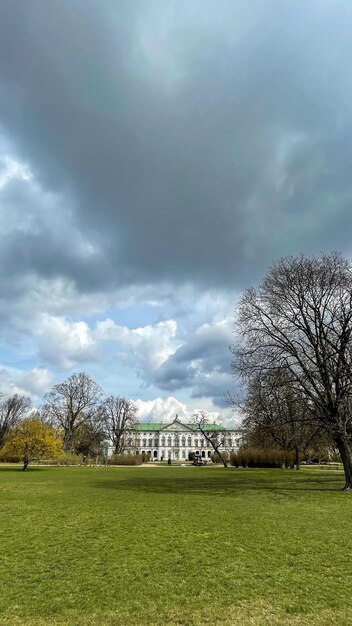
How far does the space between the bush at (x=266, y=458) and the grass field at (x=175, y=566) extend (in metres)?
39.4

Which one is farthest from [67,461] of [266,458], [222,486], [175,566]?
[175,566]

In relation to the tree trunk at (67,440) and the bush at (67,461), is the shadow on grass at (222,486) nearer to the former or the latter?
the bush at (67,461)

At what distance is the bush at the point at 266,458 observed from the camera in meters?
50.6

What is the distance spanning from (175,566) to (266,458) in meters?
48.1

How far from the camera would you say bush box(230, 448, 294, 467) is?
50.6 meters

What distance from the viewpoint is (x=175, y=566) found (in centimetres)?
716

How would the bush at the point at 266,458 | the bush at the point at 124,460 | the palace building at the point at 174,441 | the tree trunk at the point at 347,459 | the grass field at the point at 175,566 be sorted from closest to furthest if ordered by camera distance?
the grass field at the point at 175,566
the tree trunk at the point at 347,459
the bush at the point at 266,458
the bush at the point at 124,460
the palace building at the point at 174,441

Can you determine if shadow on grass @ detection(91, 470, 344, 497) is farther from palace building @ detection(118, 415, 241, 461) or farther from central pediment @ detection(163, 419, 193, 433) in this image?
central pediment @ detection(163, 419, 193, 433)

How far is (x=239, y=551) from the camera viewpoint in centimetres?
815

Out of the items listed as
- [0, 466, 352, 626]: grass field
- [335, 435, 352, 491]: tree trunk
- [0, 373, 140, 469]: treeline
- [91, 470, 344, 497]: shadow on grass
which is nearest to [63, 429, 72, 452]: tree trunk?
[0, 373, 140, 469]: treeline

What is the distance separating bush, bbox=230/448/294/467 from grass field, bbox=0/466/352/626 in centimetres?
3938

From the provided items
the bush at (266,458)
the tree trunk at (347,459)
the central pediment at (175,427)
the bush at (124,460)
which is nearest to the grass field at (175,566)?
the tree trunk at (347,459)

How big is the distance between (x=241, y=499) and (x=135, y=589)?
37.9 ft

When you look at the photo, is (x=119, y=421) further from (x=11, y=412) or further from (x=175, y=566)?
(x=175, y=566)
